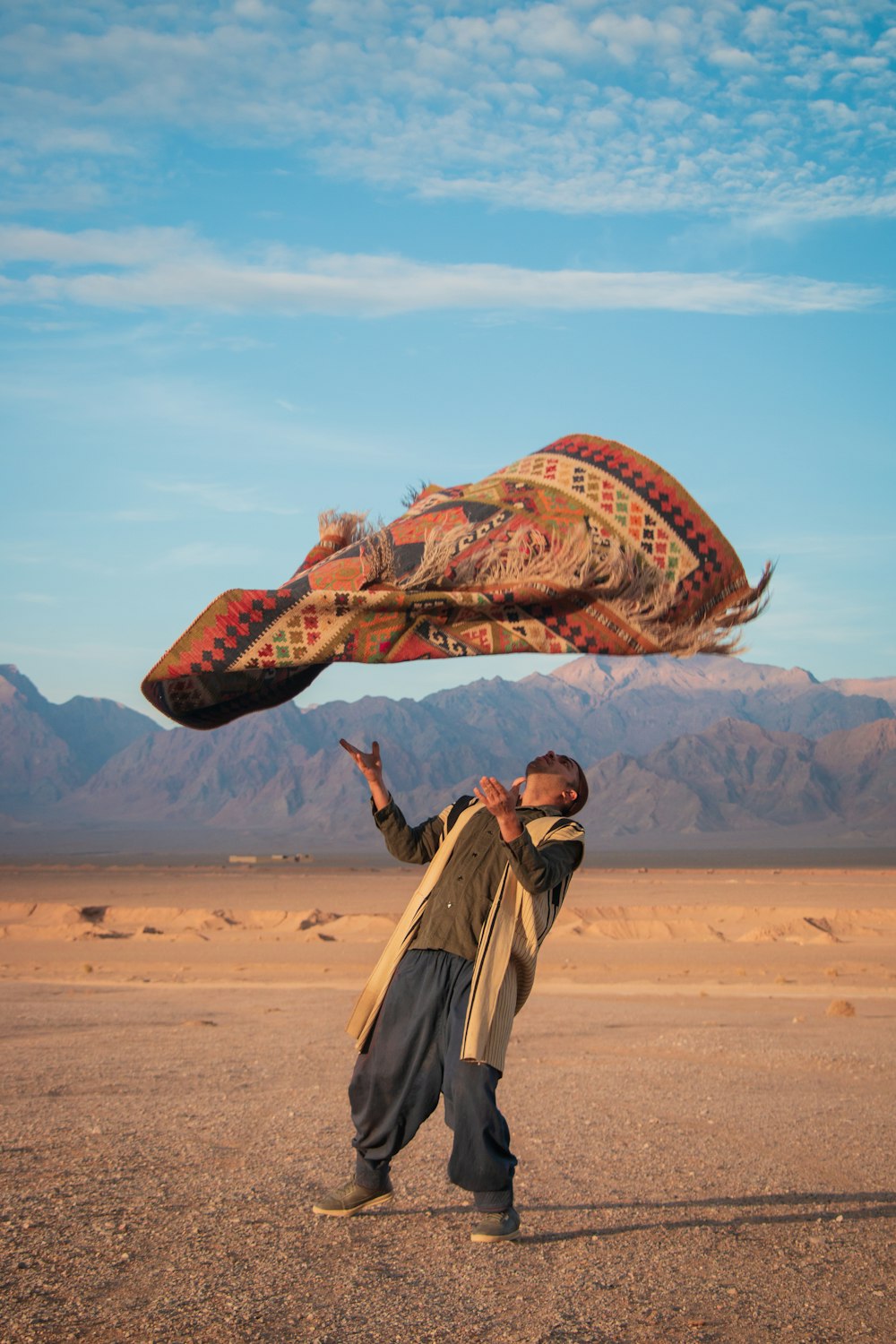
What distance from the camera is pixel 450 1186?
246 inches

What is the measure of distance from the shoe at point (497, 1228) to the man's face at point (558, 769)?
1669mm

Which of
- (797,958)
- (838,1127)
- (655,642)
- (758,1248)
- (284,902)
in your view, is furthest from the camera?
(284,902)

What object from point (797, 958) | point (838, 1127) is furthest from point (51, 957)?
point (838, 1127)

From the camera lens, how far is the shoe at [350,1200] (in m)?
5.20

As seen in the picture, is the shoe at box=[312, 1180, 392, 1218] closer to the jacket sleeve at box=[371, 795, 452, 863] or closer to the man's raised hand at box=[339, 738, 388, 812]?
the jacket sleeve at box=[371, 795, 452, 863]

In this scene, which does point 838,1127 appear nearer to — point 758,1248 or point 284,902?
point 758,1248

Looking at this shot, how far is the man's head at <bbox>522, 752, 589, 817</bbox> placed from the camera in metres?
5.23

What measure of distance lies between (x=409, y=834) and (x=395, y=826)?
0.21ft

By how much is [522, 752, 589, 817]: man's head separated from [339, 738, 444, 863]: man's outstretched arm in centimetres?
40

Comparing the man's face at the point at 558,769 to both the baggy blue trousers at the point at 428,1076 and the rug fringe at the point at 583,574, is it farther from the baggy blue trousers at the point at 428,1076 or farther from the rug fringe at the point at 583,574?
the rug fringe at the point at 583,574

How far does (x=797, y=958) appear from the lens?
70.9 ft

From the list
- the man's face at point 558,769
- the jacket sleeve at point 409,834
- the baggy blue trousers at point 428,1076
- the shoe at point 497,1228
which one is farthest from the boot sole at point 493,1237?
the man's face at point 558,769

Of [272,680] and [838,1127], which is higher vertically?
[272,680]

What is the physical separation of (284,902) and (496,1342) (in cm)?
3901
